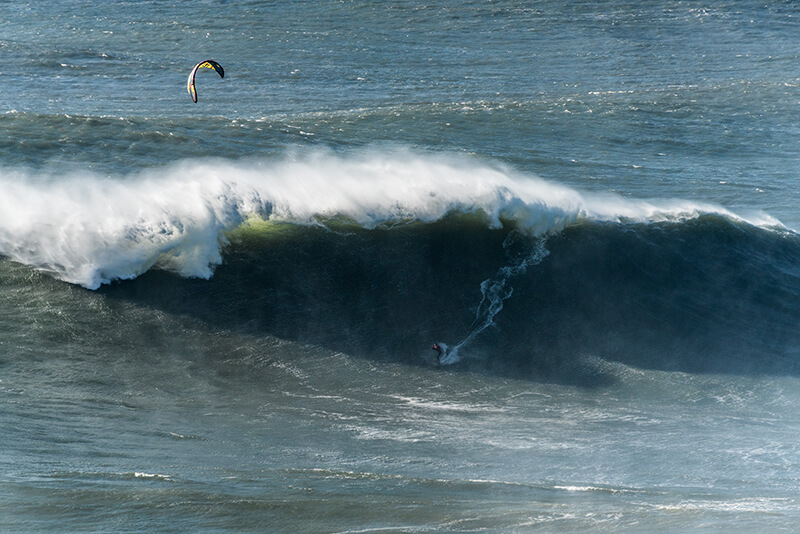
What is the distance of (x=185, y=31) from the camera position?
32.8 meters

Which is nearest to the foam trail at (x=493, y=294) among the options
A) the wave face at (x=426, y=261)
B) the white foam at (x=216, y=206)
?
the wave face at (x=426, y=261)

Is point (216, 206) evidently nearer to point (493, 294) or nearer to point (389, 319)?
point (389, 319)

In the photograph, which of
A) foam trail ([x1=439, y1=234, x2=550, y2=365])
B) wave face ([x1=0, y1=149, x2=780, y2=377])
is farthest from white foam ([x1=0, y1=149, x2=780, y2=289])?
foam trail ([x1=439, y1=234, x2=550, y2=365])

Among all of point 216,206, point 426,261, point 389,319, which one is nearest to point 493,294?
point 426,261

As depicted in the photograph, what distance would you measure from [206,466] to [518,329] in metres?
5.48

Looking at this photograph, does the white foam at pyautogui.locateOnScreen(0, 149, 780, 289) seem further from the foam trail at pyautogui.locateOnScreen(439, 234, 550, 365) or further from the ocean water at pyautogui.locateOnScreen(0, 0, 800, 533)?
the foam trail at pyautogui.locateOnScreen(439, 234, 550, 365)

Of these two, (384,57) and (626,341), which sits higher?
(384,57)

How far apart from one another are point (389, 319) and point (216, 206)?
11.6ft

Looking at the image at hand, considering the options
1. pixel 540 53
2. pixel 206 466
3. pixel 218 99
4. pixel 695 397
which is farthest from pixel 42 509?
pixel 540 53

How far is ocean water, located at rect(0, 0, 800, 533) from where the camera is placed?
27.1 ft

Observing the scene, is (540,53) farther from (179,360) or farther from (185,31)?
(179,360)

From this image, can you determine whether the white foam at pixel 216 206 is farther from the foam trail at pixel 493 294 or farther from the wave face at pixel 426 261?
the foam trail at pixel 493 294

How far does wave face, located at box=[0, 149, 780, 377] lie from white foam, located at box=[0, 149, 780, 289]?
0.03 meters

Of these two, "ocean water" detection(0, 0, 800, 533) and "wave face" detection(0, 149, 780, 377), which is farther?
"wave face" detection(0, 149, 780, 377)
